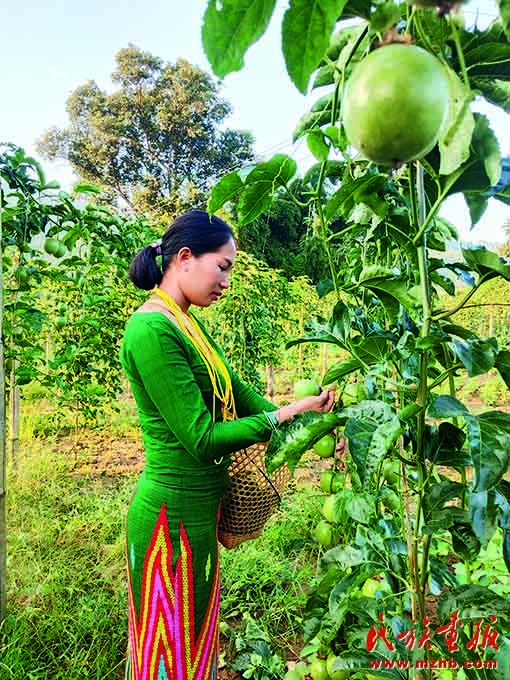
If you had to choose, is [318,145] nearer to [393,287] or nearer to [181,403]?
[393,287]

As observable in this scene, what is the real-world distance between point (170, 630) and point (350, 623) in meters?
0.39

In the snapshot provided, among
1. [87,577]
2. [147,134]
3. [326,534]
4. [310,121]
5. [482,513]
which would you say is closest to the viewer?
[482,513]

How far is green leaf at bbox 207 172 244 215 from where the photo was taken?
62 cm

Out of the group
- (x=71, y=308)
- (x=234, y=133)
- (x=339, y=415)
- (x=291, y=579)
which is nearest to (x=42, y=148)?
(x=234, y=133)

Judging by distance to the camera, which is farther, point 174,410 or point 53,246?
point 53,246

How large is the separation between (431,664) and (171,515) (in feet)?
1.71

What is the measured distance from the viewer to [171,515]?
105 cm

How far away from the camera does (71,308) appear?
340 cm

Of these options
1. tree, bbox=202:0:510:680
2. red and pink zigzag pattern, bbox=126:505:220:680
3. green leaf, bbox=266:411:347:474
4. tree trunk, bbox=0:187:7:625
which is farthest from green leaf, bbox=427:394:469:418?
tree trunk, bbox=0:187:7:625

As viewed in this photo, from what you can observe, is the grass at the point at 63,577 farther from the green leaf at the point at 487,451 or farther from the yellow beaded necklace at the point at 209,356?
the green leaf at the point at 487,451

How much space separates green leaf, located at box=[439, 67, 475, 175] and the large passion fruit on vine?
0.13 ft

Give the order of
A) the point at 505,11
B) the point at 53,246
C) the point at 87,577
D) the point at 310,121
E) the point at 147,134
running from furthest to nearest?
1. the point at 147,134
2. the point at 87,577
3. the point at 53,246
4. the point at 310,121
5. the point at 505,11

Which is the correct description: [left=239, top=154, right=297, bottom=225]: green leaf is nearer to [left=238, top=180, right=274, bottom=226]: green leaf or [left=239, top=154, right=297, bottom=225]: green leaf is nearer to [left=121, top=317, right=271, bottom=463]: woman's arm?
[left=238, top=180, right=274, bottom=226]: green leaf

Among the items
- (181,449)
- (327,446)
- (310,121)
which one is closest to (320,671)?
(327,446)
